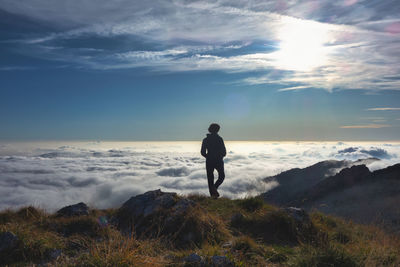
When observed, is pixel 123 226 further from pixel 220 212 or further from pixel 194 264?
pixel 194 264

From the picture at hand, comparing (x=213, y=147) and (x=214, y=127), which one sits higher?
(x=214, y=127)

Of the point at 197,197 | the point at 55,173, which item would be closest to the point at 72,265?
the point at 197,197

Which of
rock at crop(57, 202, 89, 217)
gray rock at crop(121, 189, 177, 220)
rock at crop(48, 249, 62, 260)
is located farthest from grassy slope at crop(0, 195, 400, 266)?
gray rock at crop(121, 189, 177, 220)

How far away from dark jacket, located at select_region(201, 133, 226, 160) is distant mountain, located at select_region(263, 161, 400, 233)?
2.48 m

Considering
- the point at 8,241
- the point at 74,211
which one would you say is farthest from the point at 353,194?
the point at 8,241

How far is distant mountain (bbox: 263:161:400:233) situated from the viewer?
73.7ft

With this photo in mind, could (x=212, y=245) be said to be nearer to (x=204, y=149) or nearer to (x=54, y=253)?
(x=54, y=253)

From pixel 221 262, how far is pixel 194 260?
1.42 ft

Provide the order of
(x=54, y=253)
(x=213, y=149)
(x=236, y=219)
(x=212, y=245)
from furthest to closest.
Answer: (x=213, y=149), (x=236, y=219), (x=212, y=245), (x=54, y=253)

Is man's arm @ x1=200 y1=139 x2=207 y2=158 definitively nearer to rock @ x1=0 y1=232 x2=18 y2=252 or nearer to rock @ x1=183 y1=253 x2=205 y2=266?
rock @ x1=183 y1=253 x2=205 y2=266

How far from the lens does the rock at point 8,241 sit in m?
4.80

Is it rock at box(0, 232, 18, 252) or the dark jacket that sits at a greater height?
the dark jacket

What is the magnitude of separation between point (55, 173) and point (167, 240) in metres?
221

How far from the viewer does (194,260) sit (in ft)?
13.2
